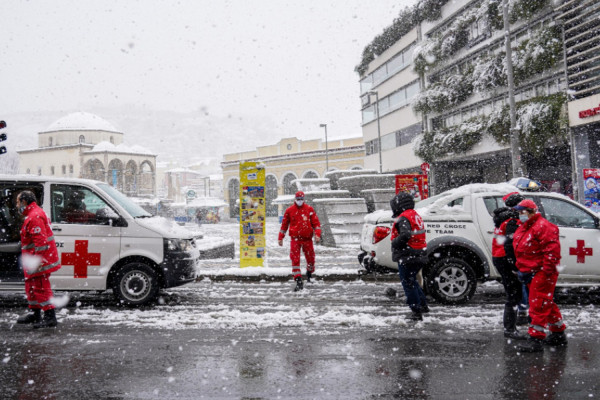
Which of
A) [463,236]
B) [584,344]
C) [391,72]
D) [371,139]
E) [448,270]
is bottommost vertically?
[584,344]

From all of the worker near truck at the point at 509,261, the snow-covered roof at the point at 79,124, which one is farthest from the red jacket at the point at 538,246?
the snow-covered roof at the point at 79,124

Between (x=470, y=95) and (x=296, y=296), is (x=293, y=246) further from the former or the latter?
(x=470, y=95)

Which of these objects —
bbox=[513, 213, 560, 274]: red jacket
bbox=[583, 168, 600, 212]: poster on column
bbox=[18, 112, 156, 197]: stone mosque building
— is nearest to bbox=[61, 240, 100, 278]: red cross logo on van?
bbox=[513, 213, 560, 274]: red jacket

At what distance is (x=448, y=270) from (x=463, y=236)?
56 cm

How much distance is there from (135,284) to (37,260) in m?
1.75

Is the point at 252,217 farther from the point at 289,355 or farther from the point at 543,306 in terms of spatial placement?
the point at 543,306

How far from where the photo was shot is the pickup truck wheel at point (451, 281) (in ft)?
26.1

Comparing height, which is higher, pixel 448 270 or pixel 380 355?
pixel 448 270

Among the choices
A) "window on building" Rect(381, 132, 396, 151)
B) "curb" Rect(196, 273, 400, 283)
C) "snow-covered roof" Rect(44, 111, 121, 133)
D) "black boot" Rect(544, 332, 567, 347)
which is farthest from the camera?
"snow-covered roof" Rect(44, 111, 121, 133)

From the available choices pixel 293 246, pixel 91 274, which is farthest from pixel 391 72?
pixel 91 274

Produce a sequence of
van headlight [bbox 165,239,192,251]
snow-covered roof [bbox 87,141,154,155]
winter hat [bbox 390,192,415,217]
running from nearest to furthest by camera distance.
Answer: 1. winter hat [bbox 390,192,415,217]
2. van headlight [bbox 165,239,192,251]
3. snow-covered roof [bbox 87,141,154,155]

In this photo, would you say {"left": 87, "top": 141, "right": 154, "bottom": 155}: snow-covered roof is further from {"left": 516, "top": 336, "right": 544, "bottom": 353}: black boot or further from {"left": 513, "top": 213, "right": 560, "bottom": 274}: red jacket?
{"left": 516, "top": 336, "right": 544, "bottom": 353}: black boot

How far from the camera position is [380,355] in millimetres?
5359

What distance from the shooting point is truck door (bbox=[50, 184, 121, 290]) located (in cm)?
807
